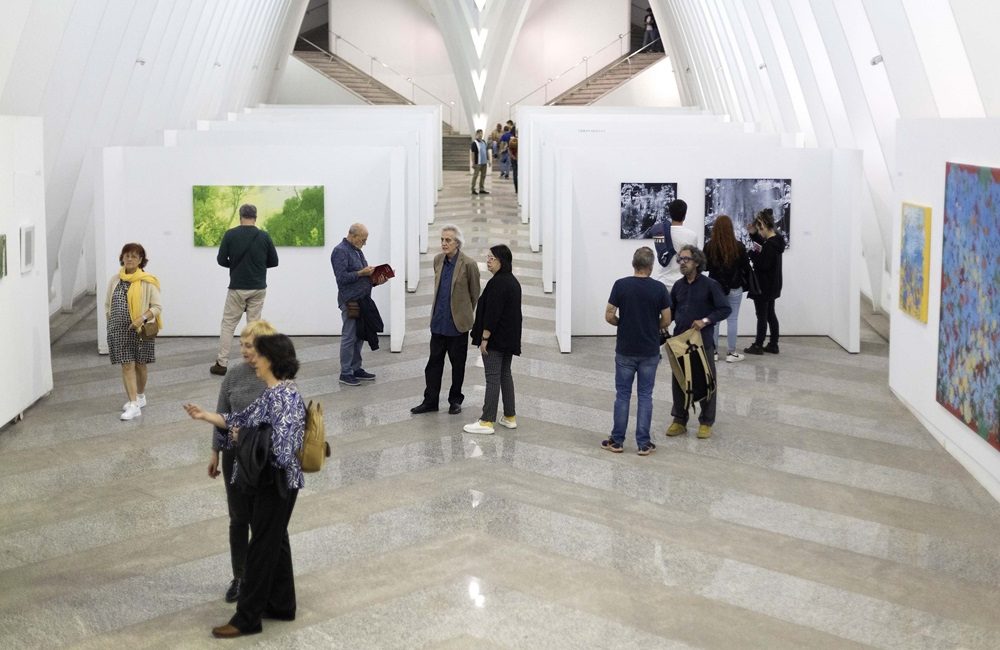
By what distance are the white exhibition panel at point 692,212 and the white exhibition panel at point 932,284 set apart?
3.14 metres

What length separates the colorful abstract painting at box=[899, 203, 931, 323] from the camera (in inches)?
454

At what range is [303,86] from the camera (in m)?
49.1

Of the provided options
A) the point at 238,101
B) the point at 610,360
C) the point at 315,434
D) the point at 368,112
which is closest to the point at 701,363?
the point at 610,360

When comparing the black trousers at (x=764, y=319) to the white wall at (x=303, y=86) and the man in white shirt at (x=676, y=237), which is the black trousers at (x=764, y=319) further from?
the white wall at (x=303, y=86)

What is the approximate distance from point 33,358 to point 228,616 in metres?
5.93

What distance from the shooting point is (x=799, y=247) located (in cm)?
1608

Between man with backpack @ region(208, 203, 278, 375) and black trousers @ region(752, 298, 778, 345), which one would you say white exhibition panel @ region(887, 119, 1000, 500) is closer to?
black trousers @ region(752, 298, 778, 345)

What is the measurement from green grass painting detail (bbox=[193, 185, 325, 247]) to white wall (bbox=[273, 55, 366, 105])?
34.3 meters

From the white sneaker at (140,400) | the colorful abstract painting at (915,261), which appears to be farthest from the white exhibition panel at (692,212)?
the white sneaker at (140,400)

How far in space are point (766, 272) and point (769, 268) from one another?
6cm

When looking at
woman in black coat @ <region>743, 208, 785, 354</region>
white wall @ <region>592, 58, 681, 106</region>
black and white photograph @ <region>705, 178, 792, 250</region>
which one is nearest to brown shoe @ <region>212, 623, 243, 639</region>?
woman in black coat @ <region>743, 208, 785, 354</region>

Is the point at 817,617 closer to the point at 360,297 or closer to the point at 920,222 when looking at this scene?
the point at 920,222

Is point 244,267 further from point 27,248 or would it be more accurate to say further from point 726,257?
point 726,257

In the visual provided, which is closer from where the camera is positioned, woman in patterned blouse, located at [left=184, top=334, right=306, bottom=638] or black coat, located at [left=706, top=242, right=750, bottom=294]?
woman in patterned blouse, located at [left=184, top=334, right=306, bottom=638]
